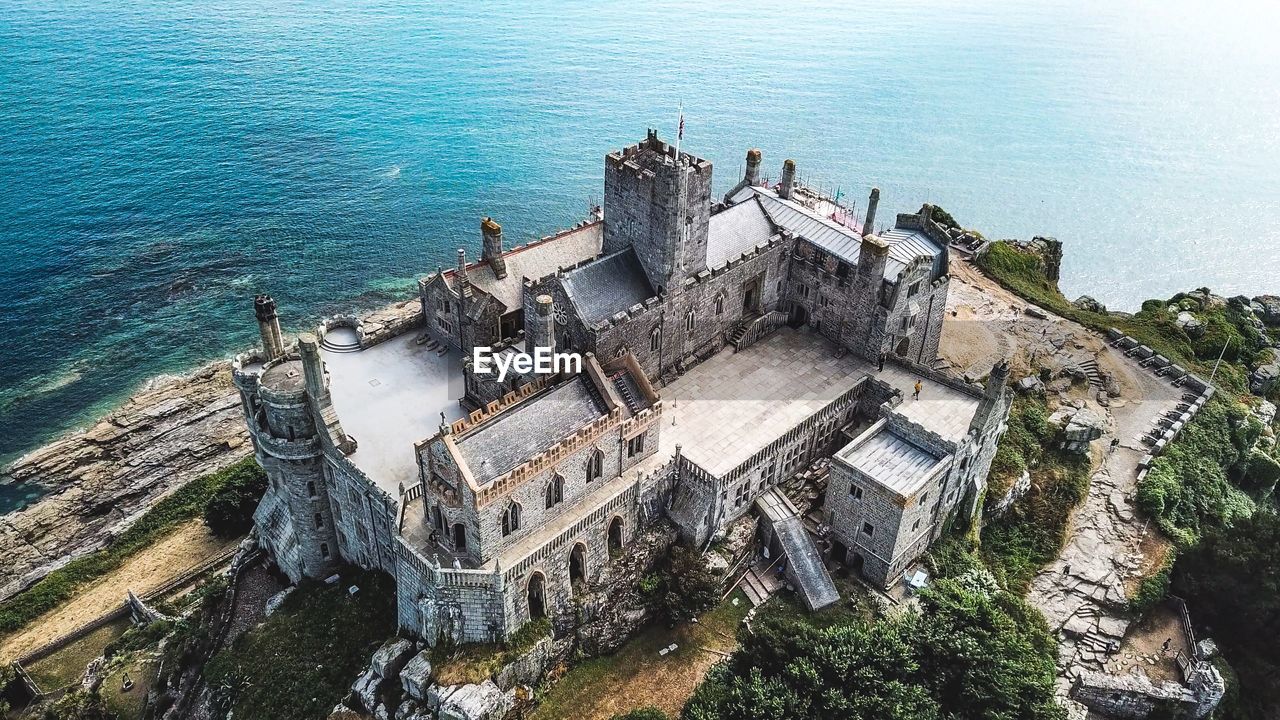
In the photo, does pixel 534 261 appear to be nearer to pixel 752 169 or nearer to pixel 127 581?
pixel 752 169

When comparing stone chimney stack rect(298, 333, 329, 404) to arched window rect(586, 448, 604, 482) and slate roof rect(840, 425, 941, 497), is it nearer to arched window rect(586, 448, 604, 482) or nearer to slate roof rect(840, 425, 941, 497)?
arched window rect(586, 448, 604, 482)

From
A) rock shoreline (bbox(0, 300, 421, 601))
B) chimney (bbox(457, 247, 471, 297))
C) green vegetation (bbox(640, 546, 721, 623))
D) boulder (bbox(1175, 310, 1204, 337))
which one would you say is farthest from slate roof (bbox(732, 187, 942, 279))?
boulder (bbox(1175, 310, 1204, 337))

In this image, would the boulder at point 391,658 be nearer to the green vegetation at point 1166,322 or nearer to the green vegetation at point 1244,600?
the green vegetation at point 1244,600

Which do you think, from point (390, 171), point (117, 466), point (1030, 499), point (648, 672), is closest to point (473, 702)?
point (648, 672)

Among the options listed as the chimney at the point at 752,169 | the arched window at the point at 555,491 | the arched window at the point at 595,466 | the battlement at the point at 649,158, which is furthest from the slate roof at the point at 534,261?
the arched window at the point at 555,491

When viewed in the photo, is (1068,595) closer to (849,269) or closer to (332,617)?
(849,269)

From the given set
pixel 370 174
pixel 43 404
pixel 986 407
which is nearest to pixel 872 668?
pixel 986 407
